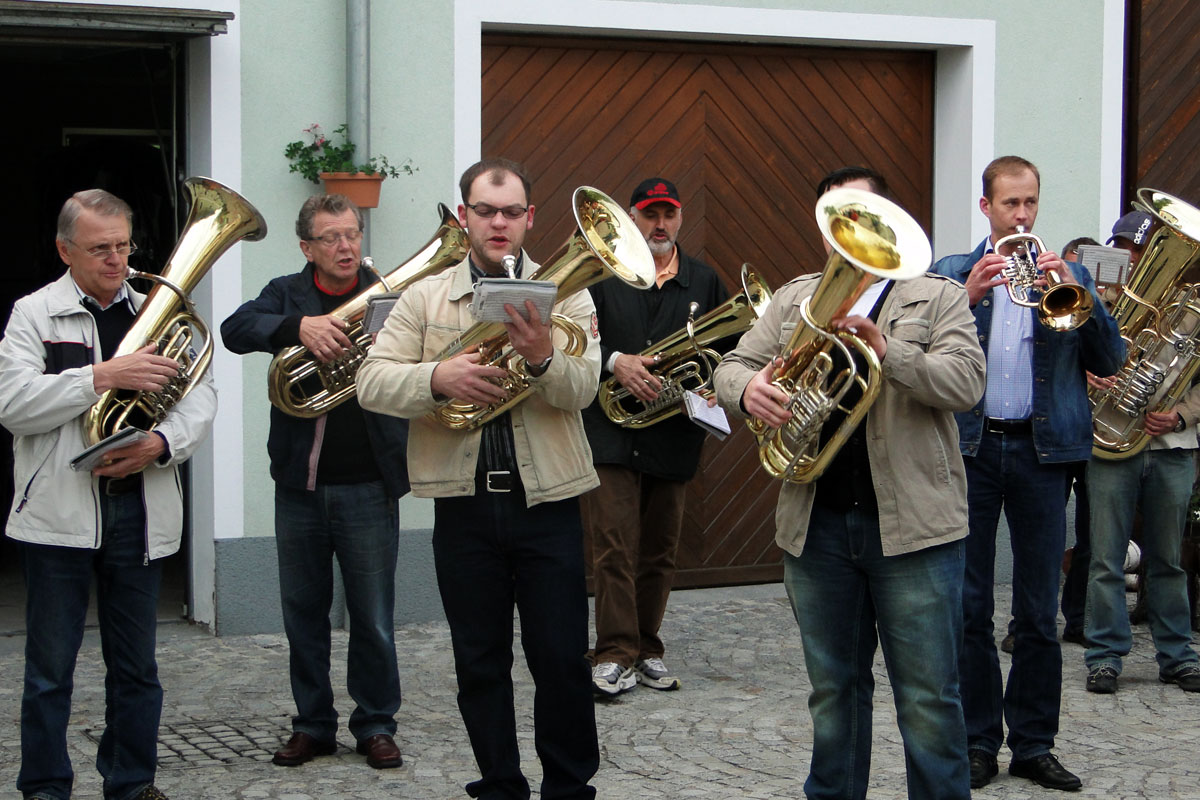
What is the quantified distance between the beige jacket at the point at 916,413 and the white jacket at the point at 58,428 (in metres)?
1.87

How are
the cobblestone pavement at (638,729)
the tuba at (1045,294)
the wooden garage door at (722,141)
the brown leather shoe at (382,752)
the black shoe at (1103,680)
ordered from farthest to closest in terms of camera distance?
1. the wooden garage door at (722,141)
2. the black shoe at (1103,680)
3. the brown leather shoe at (382,752)
4. the cobblestone pavement at (638,729)
5. the tuba at (1045,294)

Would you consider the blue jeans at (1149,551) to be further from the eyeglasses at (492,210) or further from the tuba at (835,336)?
the eyeglasses at (492,210)

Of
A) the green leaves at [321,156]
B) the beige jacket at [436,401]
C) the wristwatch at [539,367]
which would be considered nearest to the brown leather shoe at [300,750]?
the beige jacket at [436,401]

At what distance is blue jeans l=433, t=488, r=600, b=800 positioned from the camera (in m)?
4.50

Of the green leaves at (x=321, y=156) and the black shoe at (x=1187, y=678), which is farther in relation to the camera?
the green leaves at (x=321, y=156)

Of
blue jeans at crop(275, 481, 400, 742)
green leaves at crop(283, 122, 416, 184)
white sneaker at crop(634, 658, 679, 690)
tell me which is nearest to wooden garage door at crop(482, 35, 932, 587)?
green leaves at crop(283, 122, 416, 184)

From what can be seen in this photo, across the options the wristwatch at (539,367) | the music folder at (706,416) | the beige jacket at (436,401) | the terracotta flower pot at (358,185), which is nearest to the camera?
the wristwatch at (539,367)

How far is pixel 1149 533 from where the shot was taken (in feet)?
22.7

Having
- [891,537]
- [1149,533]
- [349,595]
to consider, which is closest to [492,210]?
[891,537]

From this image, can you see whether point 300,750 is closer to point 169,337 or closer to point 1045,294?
point 169,337

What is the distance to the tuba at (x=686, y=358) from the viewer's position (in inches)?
252

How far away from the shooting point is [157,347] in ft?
15.9

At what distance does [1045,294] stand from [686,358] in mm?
1824

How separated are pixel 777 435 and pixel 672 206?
263cm
